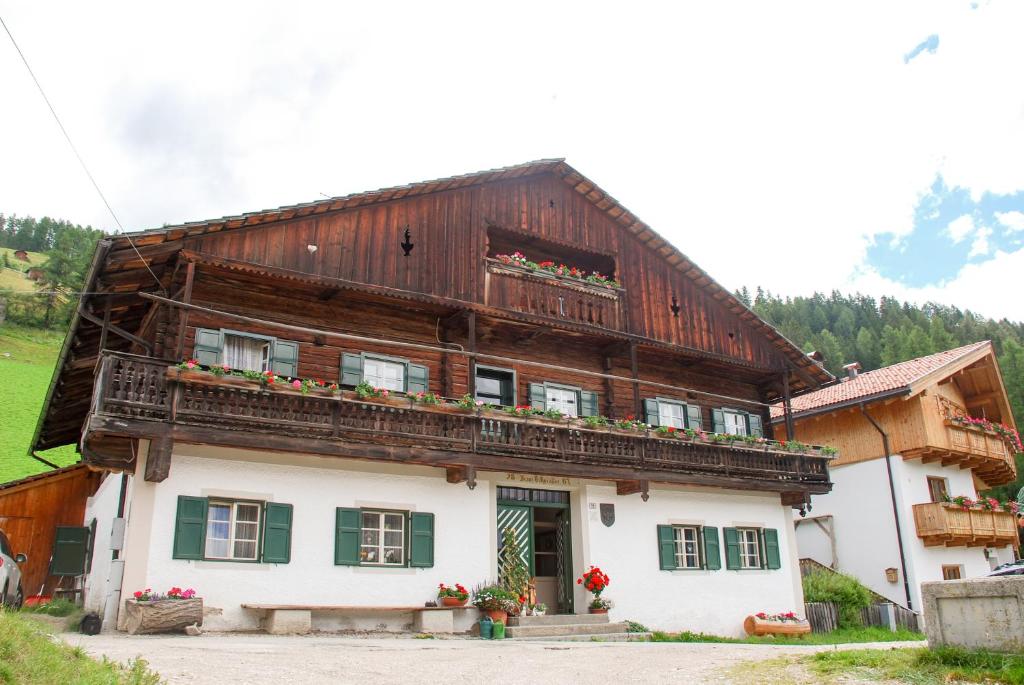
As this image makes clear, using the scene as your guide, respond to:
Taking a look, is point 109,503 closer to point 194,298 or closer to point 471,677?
point 194,298

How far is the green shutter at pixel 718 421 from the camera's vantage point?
23.8m

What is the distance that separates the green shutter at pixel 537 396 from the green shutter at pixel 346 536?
5.49 m

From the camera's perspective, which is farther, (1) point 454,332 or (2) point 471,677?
(1) point 454,332

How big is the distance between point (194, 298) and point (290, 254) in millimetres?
2019

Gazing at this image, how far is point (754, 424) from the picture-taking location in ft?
82.1

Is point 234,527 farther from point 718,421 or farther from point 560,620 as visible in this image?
point 718,421

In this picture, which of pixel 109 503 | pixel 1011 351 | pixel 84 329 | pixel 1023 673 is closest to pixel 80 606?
pixel 109 503

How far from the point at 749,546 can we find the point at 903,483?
8220 mm

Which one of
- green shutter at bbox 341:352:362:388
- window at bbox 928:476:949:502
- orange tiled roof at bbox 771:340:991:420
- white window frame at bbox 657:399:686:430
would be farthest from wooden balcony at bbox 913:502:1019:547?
green shutter at bbox 341:352:362:388

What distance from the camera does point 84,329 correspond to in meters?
17.8

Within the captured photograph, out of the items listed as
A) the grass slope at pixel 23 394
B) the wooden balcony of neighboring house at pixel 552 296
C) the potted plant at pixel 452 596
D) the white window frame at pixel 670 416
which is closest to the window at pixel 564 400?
the wooden balcony of neighboring house at pixel 552 296

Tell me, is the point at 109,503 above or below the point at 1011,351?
below

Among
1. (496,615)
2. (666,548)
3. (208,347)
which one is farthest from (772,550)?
(208,347)

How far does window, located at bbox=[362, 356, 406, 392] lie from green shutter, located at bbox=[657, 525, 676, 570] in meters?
7.22
